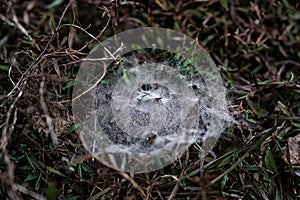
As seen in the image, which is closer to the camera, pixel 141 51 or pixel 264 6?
pixel 141 51

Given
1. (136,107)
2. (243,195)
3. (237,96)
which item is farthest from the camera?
(237,96)

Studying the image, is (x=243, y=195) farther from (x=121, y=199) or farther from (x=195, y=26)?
(x=195, y=26)

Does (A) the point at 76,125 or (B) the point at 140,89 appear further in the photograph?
(B) the point at 140,89

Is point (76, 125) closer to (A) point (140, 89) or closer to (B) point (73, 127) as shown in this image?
(B) point (73, 127)

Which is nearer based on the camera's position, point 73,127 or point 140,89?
point 73,127

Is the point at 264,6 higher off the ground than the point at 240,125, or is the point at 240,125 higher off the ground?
the point at 264,6

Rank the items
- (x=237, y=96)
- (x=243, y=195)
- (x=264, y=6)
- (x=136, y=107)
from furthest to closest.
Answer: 1. (x=264, y=6)
2. (x=237, y=96)
3. (x=136, y=107)
4. (x=243, y=195)

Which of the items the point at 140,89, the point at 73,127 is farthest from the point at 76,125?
the point at 140,89

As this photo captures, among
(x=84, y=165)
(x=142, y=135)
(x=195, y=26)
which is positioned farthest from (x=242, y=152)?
(x=195, y=26)
